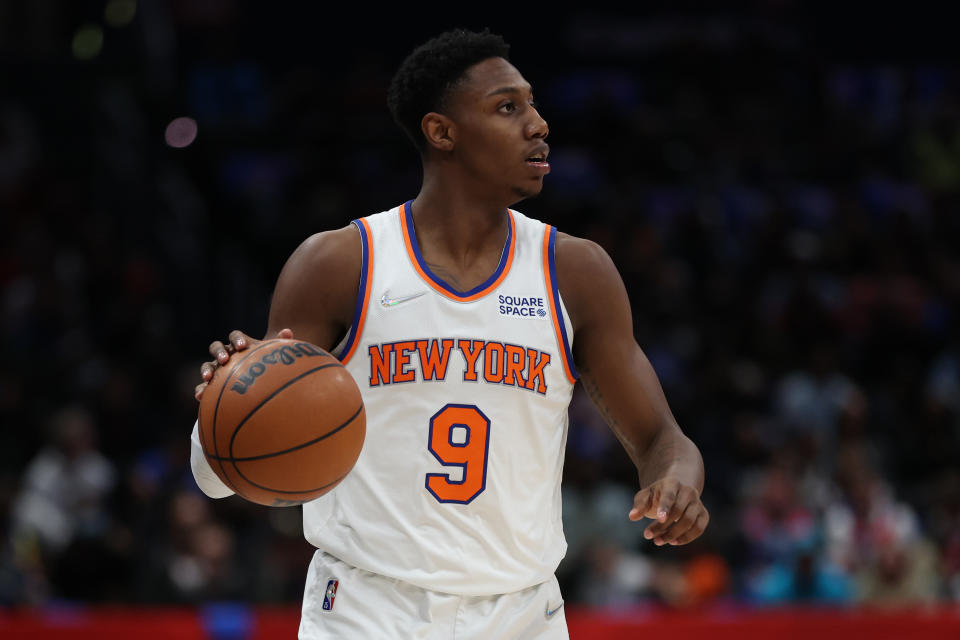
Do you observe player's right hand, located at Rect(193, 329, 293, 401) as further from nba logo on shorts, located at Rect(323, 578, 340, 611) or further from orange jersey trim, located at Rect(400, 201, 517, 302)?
nba logo on shorts, located at Rect(323, 578, 340, 611)

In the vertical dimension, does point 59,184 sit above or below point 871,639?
above

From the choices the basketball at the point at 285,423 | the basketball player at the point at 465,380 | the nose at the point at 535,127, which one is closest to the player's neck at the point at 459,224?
the basketball player at the point at 465,380

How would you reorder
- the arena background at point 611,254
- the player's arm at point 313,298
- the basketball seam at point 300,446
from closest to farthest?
the basketball seam at point 300,446 → the player's arm at point 313,298 → the arena background at point 611,254

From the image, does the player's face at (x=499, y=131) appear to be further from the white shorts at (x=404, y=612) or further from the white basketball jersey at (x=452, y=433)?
the white shorts at (x=404, y=612)

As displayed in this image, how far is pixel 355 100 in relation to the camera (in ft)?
38.8

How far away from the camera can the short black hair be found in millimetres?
3805

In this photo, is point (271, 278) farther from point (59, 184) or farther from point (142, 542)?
point (142, 542)

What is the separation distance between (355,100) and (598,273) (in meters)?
8.43

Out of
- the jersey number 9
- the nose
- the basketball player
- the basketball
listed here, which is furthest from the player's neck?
the basketball

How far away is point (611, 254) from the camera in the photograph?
33.5ft

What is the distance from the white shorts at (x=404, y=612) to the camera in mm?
3428

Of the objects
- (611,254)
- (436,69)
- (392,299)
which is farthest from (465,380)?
(611,254)

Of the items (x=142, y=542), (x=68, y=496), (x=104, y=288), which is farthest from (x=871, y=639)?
(x=104, y=288)

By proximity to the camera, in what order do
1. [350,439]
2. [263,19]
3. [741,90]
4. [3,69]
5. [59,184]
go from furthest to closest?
[263,19]
[741,90]
[3,69]
[59,184]
[350,439]
